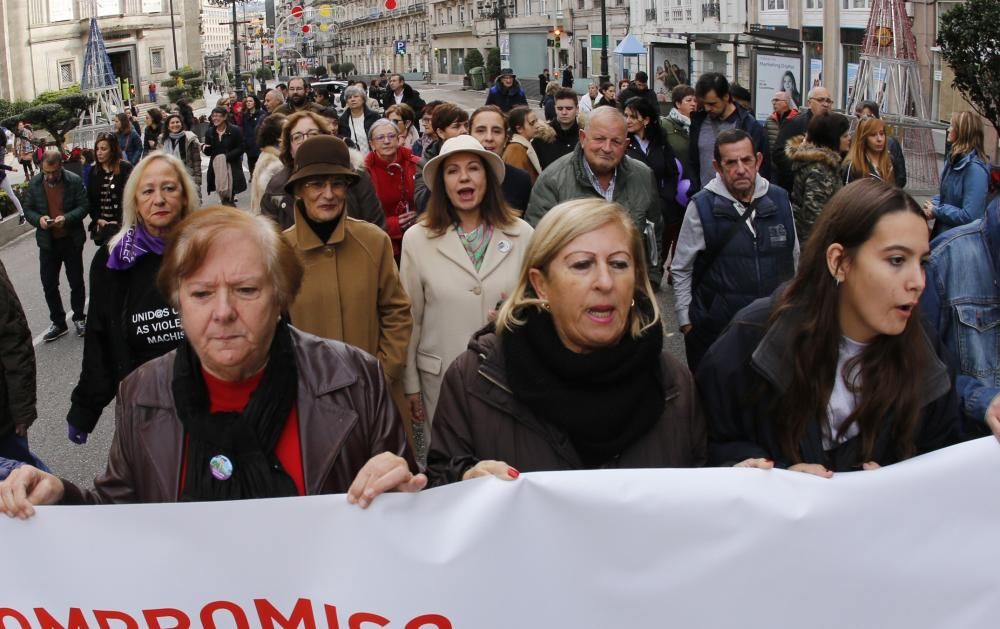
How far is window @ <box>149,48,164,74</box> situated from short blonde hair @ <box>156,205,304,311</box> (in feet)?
253

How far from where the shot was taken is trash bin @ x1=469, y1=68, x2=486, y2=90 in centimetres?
7844

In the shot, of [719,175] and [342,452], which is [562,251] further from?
[719,175]

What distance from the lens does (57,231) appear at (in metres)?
10.7

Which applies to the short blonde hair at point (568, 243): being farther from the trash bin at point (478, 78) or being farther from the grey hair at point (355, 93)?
the trash bin at point (478, 78)

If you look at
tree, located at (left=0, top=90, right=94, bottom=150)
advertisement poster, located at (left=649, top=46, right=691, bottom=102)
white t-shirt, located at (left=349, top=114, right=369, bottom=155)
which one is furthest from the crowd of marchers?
advertisement poster, located at (left=649, top=46, right=691, bottom=102)

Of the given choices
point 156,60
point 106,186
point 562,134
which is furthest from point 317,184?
point 156,60

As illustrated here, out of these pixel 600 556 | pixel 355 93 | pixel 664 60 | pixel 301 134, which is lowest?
pixel 600 556

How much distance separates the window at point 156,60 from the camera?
248 ft

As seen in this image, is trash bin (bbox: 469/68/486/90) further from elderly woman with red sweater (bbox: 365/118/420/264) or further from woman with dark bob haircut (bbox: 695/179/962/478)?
woman with dark bob haircut (bbox: 695/179/962/478)

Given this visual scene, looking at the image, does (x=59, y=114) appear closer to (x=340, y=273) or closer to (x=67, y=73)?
(x=67, y=73)

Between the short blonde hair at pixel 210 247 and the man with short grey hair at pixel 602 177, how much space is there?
3351mm

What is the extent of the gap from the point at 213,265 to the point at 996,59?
15.6 meters

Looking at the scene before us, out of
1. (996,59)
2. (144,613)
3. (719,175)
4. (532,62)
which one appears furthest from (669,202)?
(532,62)

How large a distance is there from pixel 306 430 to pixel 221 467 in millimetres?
222
